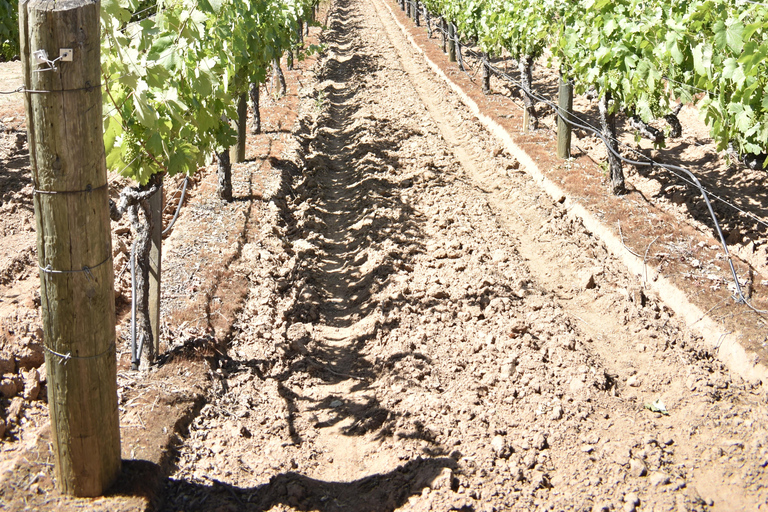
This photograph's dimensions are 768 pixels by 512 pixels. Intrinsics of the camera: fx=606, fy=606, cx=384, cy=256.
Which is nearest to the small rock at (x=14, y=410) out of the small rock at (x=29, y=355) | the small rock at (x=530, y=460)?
the small rock at (x=29, y=355)

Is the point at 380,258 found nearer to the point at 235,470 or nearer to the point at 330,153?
the point at 235,470

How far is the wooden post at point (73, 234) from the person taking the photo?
99.9 inches

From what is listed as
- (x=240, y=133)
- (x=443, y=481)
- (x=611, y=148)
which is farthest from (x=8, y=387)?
(x=611, y=148)

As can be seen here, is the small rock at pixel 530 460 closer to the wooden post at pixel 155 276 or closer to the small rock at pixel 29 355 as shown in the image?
the wooden post at pixel 155 276

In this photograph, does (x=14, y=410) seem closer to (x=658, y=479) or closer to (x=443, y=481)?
(x=443, y=481)

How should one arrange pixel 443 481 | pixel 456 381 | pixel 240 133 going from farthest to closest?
pixel 240 133 < pixel 456 381 < pixel 443 481

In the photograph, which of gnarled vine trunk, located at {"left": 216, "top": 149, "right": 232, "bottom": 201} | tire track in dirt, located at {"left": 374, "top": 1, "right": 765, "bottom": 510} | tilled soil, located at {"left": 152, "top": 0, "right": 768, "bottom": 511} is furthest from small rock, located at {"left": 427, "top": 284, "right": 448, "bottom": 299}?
gnarled vine trunk, located at {"left": 216, "top": 149, "right": 232, "bottom": 201}

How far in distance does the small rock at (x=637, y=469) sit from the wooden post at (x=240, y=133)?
265 inches

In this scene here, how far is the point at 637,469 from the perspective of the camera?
370 centimetres

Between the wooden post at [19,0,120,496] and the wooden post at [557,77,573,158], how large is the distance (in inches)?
311

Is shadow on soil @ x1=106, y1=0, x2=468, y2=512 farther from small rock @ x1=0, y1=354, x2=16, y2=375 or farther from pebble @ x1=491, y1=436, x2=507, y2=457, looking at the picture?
small rock @ x1=0, y1=354, x2=16, y2=375

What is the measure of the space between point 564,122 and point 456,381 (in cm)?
597

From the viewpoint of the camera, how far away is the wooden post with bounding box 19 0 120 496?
2537 millimetres

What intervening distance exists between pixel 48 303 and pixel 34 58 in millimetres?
1065
